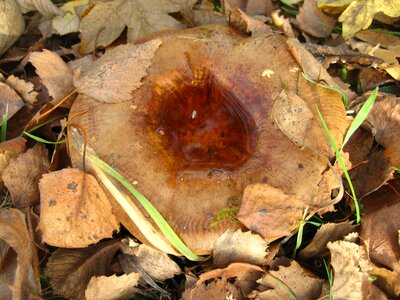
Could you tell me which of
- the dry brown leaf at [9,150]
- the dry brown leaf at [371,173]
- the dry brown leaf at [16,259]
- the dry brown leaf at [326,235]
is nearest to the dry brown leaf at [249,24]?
the dry brown leaf at [371,173]

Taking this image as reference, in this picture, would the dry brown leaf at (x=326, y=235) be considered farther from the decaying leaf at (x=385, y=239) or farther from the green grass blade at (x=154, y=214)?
the green grass blade at (x=154, y=214)

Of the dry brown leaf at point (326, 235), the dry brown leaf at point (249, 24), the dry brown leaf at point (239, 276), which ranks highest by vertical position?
the dry brown leaf at point (249, 24)

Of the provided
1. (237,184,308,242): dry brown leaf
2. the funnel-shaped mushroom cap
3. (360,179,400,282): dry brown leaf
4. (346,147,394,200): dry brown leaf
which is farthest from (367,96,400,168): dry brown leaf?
(237,184,308,242): dry brown leaf

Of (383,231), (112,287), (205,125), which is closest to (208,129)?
(205,125)

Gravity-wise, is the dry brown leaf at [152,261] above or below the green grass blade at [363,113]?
below

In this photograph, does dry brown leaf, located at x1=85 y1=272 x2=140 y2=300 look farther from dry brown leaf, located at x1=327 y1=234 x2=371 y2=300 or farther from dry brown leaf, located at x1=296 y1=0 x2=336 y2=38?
dry brown leaf, located at x1=296 y1=0 x2=336 y2=38

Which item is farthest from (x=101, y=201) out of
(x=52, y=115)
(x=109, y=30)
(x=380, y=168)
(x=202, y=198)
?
(x=380, y=168)

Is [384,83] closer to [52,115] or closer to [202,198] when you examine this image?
[202,198]
